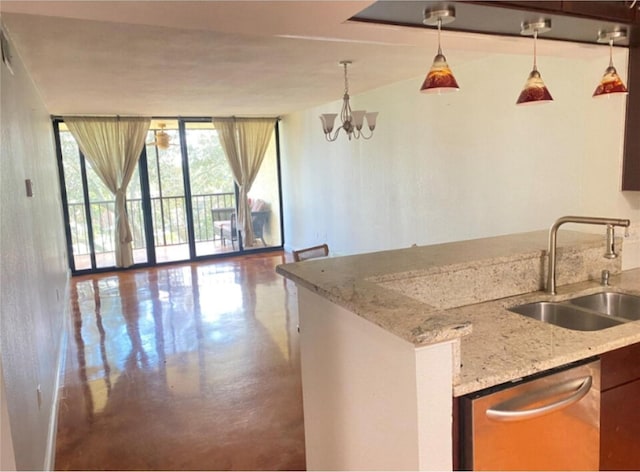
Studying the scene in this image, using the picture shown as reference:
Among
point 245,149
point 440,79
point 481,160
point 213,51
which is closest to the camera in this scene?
point 440,79

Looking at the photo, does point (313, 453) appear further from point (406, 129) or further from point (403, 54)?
point (406, 129)

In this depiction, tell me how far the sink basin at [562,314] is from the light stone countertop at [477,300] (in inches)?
1.7

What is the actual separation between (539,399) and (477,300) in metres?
0.69

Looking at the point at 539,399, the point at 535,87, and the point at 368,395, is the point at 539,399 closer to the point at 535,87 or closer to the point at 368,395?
the point at 368,395

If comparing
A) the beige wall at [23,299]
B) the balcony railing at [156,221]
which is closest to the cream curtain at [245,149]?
the balcony railing at [156,221]

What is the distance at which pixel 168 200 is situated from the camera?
776 centimetres

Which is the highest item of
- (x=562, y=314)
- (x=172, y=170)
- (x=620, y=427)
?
(x=172, y=170)

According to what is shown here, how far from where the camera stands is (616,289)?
7.34 feet

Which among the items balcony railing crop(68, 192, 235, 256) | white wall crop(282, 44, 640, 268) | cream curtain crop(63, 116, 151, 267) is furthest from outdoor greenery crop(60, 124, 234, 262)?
white wall crop(282, 44, 640, 268)

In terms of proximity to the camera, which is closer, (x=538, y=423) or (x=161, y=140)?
(x=538, y=423)

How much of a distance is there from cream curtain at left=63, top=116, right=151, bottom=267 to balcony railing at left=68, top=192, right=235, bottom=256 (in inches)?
12.4

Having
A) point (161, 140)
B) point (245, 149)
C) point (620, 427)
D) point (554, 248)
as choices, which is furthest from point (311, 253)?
point (245, 149)

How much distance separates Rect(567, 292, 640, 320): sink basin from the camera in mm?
2167

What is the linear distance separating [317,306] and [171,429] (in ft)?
5.24
